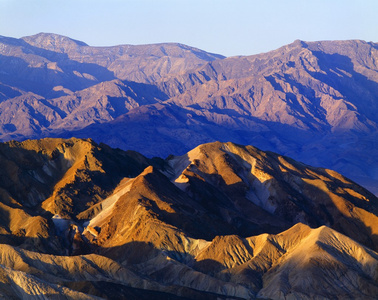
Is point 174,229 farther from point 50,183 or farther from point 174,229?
point 50,183

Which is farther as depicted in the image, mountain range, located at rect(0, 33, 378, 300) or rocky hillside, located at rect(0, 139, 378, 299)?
rocky hillside, located at rect(0, 139, 378, 299)

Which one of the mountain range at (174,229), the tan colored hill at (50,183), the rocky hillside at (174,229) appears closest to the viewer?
Result: the mountain range at (174,229)

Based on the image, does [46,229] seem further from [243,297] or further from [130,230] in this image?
[243,297]

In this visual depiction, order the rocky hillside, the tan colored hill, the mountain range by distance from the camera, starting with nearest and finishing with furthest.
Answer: the mountain range → the rocky hillside → the tan colored hill

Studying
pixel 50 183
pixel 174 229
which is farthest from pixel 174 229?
pixel 50 183

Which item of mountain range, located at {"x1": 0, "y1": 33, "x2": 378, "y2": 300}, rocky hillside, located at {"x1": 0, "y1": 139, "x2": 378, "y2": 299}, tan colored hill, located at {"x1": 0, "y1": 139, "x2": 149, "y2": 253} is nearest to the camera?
mountain range, located at {"x1": 0, "y1": 33, "x2": 378, "y2": 300}

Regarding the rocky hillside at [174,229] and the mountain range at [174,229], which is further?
the rocky hillside at [174,229]

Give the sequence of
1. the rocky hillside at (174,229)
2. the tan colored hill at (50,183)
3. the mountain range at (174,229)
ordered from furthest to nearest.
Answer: the tan colored hill at (50,183)
the rocky hillside at (174,229)
the mountain range at (174,229)

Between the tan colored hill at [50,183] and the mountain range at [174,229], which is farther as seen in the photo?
the tan colored hill at [50,183]
